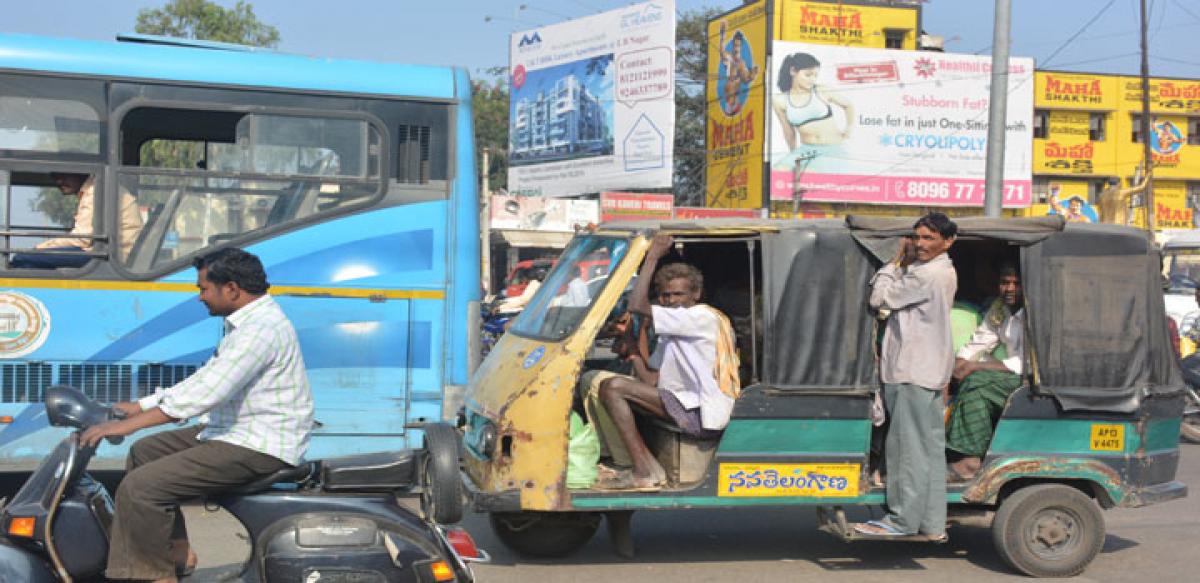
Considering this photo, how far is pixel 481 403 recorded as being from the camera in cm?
622

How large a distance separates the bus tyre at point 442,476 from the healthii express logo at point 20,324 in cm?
402

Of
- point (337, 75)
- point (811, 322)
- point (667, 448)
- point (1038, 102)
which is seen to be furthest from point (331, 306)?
point (1038, 102)

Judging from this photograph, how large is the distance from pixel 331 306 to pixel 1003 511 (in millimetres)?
4239

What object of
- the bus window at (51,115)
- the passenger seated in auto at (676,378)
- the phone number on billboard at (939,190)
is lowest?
the passenger seated in auto at (676,378)

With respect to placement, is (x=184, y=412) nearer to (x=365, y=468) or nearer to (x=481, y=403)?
(x=365, y=468)

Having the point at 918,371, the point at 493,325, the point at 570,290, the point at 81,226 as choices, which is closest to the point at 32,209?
the point at 81,226

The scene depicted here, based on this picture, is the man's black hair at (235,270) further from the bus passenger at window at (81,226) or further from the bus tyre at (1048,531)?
the bus tyre at (1048,531)

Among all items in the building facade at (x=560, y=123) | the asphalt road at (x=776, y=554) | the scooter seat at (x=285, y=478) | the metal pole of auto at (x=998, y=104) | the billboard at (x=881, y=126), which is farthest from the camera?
the billboard at (x=881, y=126)

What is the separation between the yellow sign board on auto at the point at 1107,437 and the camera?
6.32 m

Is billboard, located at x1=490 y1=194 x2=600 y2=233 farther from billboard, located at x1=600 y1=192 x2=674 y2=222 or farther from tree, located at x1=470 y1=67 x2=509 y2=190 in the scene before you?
tree, located at x1=470 y1=67 x2=509 y2=190

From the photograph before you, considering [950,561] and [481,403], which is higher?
[481,403]

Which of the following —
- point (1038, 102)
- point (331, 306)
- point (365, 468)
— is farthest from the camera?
point (1038, 102)

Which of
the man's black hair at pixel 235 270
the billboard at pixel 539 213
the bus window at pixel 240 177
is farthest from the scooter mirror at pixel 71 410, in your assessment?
the billboard at pixel 539 213

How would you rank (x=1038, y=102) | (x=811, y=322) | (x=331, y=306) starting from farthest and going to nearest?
1. (x=1038, y=102)
2. (x=331, y=306)
3. (x=811, y=322)
